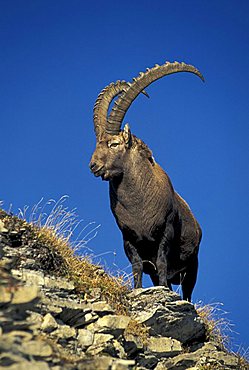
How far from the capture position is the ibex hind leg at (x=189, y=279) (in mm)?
14273

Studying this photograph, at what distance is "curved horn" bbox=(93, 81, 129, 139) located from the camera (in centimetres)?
1287

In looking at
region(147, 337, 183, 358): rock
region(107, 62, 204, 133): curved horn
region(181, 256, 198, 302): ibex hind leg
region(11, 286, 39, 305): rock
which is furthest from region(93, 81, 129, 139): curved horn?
region(11, 286, 39, 305): rock

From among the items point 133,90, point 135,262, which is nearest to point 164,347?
point 135,262

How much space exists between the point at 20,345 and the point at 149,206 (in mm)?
7457

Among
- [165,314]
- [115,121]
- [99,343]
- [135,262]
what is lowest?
[99,343]

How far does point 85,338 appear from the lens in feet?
26.6

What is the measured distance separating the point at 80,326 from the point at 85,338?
0.40 meters

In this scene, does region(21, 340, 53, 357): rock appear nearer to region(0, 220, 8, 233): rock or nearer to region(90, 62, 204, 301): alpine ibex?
region(0, 220, 8, 233): rock

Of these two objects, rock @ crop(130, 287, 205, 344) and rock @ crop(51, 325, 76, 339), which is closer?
rock @ crop(51, 325, 76, 339)

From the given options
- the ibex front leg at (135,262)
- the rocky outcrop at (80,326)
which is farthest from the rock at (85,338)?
the ibex front leg at (135,262)

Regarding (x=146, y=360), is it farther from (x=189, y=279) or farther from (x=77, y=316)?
(x=189, y=279)

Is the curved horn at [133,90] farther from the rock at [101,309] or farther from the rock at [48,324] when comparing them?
Answer: the rock at [48,324]

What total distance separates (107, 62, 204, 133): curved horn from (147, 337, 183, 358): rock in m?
4.16

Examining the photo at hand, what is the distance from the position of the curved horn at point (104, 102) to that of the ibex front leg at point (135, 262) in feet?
7.27
